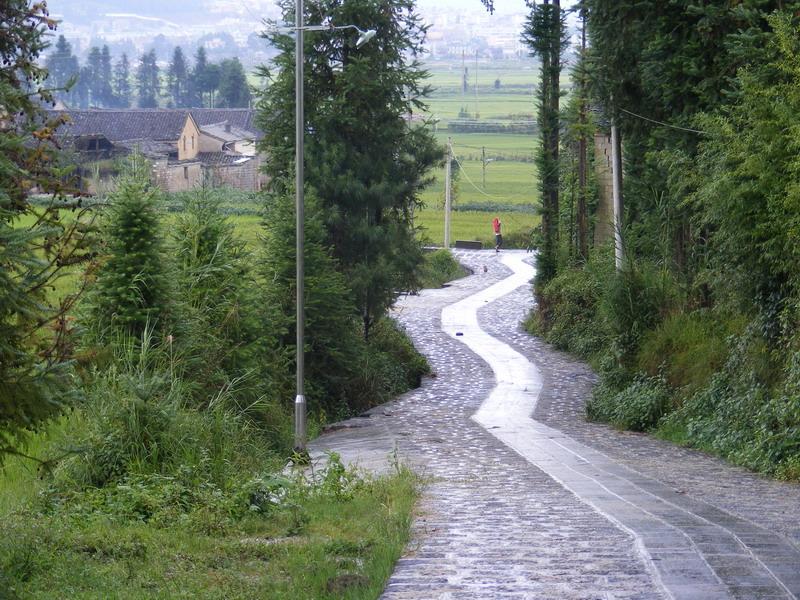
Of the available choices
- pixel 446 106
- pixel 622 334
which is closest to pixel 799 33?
pixel 622 334

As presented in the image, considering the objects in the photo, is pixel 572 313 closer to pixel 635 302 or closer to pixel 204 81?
pixel 635 302

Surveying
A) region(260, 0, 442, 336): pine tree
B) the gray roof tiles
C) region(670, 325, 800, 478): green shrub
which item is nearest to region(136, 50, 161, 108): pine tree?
the gray roof tiles

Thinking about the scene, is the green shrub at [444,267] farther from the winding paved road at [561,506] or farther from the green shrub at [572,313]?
the winding paved road at [561,506]

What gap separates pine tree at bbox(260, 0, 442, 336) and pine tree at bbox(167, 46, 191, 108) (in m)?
123

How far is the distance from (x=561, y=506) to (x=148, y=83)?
16294 cm

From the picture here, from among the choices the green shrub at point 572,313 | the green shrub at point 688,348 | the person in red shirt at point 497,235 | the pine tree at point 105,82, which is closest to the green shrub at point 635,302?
the green shrub at point 688,348

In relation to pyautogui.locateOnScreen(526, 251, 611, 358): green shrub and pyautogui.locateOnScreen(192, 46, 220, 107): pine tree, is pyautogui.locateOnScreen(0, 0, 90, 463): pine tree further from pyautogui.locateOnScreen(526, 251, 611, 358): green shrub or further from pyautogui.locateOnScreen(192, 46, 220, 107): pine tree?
pyautogui.locateOnScreen(192, 46, 220, 107): pine tree

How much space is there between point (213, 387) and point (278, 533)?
23.7 feet

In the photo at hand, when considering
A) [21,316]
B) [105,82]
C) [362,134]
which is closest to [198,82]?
[105,82]

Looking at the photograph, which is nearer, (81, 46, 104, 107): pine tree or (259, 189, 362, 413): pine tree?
(259, 189, 362, 413): pine tree

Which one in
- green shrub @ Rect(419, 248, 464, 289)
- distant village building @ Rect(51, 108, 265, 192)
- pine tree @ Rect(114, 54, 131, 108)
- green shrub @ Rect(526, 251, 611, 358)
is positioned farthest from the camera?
pine tree @ Rect(114, 54, 131, 108)

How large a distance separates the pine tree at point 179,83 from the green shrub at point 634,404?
432ft

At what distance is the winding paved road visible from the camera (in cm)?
739

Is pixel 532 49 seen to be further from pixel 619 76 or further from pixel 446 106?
pixel 446 106
